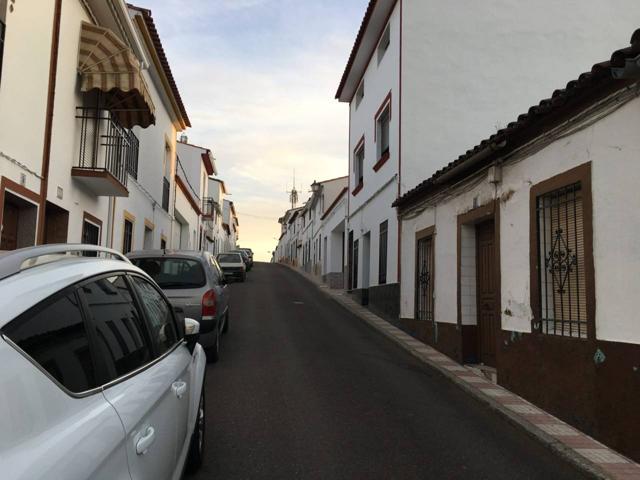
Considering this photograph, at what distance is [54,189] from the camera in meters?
8.43

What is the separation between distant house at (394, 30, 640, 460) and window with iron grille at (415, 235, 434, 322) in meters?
1.26

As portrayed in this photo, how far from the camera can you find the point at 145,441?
2.17 metres

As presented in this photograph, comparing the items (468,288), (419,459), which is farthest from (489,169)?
(419,459)

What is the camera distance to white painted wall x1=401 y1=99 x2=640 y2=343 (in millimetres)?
4855

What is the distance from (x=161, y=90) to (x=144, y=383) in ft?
48.1

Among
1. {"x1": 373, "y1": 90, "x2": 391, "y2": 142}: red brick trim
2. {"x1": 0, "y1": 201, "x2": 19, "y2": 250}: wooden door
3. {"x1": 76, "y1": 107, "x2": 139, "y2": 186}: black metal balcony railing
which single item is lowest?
{"x1": 0, "y1": 201, "x2": 19, "y2": 250}: wooden door

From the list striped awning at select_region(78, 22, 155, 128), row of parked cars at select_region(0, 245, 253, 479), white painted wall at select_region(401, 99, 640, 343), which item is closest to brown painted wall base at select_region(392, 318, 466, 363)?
white painted wall at select_region(401, 99, 640, 343)

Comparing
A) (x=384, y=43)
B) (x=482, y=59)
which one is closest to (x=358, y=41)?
(x=384, y=43)

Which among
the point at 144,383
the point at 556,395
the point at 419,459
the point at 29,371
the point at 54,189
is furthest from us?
the point at 54,189

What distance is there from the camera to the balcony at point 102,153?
9320 millimetres

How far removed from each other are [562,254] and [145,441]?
514 centimetres

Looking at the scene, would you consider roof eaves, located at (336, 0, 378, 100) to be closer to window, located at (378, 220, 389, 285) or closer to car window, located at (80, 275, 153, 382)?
window, located at (378, 220, 389, 285)

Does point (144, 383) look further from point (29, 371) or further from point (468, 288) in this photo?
point (468, 288)

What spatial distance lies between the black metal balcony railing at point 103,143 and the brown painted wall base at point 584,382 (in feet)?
23.1
